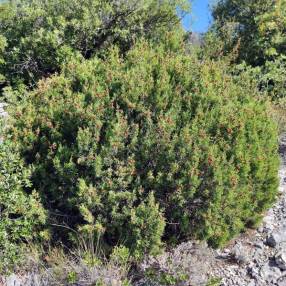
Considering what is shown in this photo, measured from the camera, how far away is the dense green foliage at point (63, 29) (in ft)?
24.7

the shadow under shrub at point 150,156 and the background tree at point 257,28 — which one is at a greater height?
the background tree at point 257,28

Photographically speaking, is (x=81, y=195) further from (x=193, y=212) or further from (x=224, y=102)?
(x=224, y=102)

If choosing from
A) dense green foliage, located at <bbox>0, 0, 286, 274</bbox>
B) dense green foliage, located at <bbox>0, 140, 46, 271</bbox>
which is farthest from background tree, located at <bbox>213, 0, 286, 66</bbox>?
dense green foliage, located at <bbox>0, 140, 46, 271</bbox>

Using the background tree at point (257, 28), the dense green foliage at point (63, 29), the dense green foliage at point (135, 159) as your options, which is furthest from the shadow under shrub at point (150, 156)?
the background tree at point (257, 28)

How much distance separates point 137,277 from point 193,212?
2.41 feet

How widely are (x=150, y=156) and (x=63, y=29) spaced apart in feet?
14.4

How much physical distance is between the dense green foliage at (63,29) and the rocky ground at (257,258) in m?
4.23

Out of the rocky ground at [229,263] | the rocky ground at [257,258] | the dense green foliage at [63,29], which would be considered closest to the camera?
the rocky ground at [229,263]

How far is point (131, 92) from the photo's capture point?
411cm

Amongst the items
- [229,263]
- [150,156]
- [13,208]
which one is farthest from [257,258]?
[13,208]

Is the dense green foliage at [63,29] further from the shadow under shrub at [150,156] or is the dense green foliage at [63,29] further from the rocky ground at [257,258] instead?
the rocky ground at [257,258]

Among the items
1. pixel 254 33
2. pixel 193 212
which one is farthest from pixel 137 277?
pixel 254 33

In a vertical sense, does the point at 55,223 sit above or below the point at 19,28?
below

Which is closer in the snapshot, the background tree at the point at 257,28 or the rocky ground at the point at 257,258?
the rocky ground at the point at 257,258
